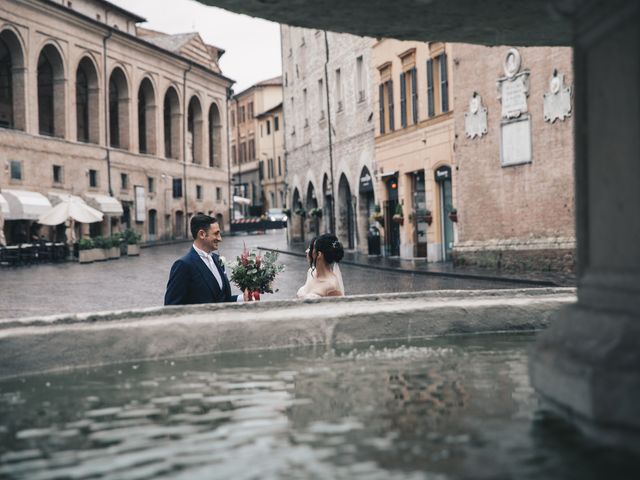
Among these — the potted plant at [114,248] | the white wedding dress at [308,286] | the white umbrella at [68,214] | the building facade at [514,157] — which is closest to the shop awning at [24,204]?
the white umbrella at [68,214]

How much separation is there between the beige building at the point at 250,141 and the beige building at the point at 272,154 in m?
0.41

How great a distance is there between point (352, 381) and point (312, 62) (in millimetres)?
41305

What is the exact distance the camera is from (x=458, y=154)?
26.7 meters

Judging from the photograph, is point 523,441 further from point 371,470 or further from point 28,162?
point 28,162

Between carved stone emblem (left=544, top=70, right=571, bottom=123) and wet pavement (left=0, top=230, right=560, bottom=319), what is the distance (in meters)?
4.44

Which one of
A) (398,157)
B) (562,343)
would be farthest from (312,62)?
(562,343)

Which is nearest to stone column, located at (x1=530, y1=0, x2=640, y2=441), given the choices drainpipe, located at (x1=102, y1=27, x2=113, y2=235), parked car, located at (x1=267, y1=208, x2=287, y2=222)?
drainpipe, located at (x1=102, y1=27, x2=113, y2=235)

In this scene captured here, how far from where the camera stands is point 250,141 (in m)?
99.3

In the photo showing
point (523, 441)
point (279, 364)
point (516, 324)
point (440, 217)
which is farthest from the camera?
point (440, 217)

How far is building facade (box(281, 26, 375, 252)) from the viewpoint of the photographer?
38031 mm

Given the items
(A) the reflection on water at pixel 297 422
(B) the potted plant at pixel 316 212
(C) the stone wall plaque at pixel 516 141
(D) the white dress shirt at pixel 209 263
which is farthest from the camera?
(B) the potted plant at pixel 316 212

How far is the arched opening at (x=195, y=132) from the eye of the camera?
72000mm

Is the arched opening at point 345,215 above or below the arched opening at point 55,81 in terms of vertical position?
below

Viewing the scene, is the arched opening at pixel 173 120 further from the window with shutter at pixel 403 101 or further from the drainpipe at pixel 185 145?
the window with shutter at pixel 403 101
